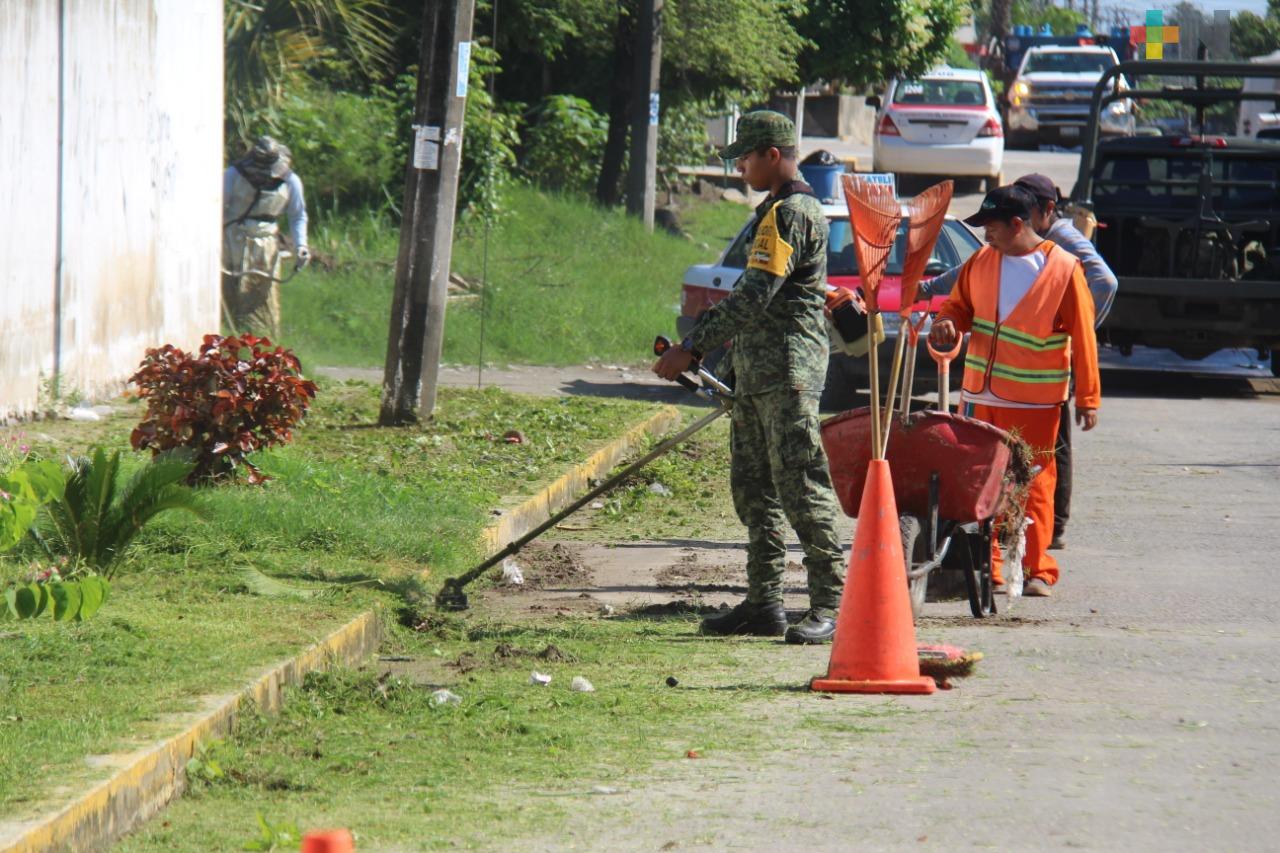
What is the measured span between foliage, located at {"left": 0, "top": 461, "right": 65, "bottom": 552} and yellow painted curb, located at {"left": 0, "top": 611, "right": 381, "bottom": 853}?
92 cm

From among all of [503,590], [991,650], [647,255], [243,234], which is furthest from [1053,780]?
[647,255]

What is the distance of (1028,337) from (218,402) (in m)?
3.54

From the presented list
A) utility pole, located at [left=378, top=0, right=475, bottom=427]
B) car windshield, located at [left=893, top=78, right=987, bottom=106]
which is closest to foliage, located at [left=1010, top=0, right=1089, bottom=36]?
car windshield, located at [left=893, top=78, right=987, bottom=106]

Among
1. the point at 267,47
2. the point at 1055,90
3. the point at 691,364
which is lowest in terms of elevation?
the point at 691,364

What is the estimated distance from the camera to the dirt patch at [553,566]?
793cm

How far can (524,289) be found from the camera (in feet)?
61.2

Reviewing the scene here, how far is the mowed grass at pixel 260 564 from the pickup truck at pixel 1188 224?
18.4 feet

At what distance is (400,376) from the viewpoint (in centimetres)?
1097

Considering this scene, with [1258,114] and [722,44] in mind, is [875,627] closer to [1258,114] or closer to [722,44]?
[722,44]

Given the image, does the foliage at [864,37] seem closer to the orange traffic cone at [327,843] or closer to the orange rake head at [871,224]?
the orange rake head at [871,224]

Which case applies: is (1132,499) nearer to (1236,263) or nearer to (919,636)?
(919,636)

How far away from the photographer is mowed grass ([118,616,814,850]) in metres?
4.46

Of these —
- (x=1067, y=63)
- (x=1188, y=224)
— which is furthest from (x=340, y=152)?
(x=1067, y=63)

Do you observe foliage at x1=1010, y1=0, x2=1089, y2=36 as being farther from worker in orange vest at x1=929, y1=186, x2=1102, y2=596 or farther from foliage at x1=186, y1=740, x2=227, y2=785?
foliage at x1=186, y1=740, x2=227, y2=785
